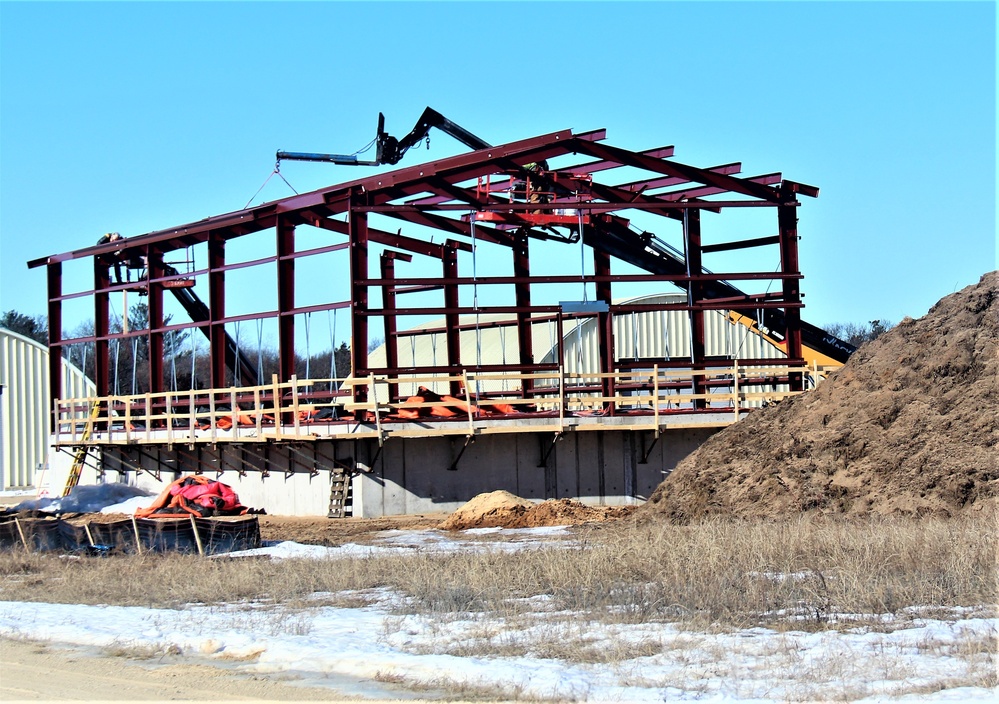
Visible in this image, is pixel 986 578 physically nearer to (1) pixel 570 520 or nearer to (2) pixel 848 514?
(2) pixel 848 514

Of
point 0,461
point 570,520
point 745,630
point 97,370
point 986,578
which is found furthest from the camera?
point 0,461

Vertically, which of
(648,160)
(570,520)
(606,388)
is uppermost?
(648,160)

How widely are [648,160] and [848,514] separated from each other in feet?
47.7

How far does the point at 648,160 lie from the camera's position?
29906mm

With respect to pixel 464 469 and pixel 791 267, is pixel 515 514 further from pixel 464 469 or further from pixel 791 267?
pixel 791 267

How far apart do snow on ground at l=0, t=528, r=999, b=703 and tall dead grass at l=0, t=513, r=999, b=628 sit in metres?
0.43

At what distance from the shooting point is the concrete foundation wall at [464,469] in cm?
2575

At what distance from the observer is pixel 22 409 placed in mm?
43750

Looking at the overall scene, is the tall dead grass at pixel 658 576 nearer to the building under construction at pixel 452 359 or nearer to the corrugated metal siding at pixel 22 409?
the building under construction at pixel 452 359

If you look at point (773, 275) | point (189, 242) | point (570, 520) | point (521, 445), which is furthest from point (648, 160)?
point (189, 242)

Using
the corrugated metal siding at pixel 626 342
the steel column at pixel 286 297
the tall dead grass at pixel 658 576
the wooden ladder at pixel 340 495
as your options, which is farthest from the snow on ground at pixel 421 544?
the corrugated metal siding at pixel 626 342

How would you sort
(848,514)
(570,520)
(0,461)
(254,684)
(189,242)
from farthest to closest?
1. (0,461)
2. (189,242)
3. (570,520)
4. (848,514)
5. (254,684)

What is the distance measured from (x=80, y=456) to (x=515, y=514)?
1732 centimetres

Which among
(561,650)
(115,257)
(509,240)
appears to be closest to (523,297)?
(509,240)
